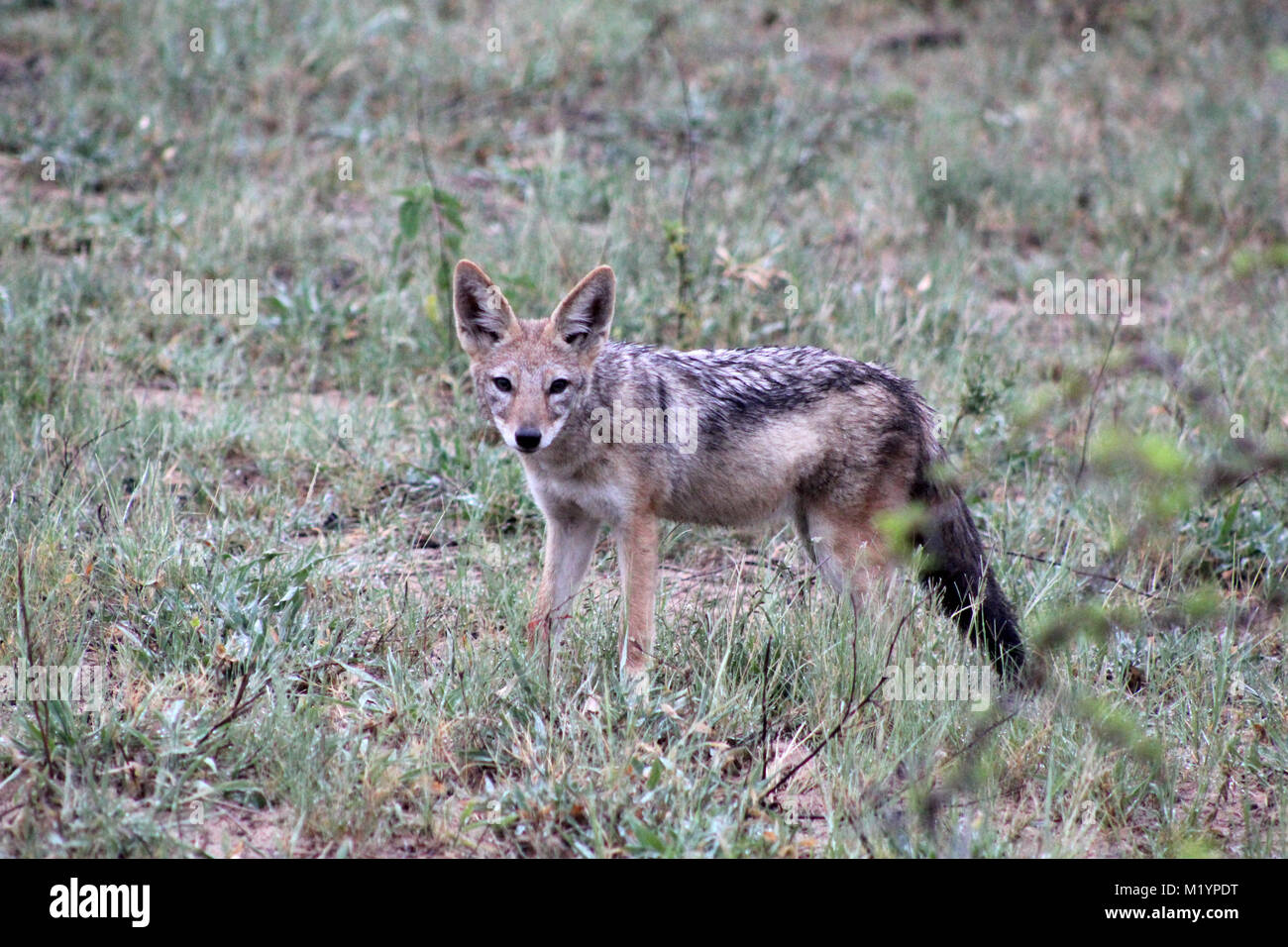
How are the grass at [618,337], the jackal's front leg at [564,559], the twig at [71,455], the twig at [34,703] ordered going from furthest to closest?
1. the twig at [71,455]
2. the jackal's front leg at [564,559]
3. the grass at [618,337]
4. the twig at [34,703]

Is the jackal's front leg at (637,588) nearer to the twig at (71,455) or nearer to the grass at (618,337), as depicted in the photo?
the grass at (618,337)

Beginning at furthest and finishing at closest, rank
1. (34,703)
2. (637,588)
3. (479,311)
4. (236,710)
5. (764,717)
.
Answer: (479,311), (637,588), (764,717), (236,710), (34,703)

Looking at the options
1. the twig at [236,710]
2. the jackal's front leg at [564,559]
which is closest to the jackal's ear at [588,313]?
the jackal's front leg at [564,559]

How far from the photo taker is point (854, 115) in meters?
11.5

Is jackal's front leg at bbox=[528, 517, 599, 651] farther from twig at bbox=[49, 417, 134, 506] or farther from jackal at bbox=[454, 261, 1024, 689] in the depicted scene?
twig at bbox=[49, 417, 134, 506]

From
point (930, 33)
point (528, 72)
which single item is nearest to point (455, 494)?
point (528, 72)

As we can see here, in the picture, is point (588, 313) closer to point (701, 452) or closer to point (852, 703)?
point (701, 452)

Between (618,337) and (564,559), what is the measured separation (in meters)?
2.72

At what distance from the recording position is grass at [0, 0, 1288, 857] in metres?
4.09

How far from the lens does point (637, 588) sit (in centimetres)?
507

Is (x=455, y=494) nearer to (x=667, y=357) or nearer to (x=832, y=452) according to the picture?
(x=667, y=357)

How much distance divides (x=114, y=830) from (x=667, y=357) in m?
3.07

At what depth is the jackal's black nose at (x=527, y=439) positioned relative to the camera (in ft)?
16.1

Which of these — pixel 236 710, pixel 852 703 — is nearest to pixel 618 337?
pixel 852 703
